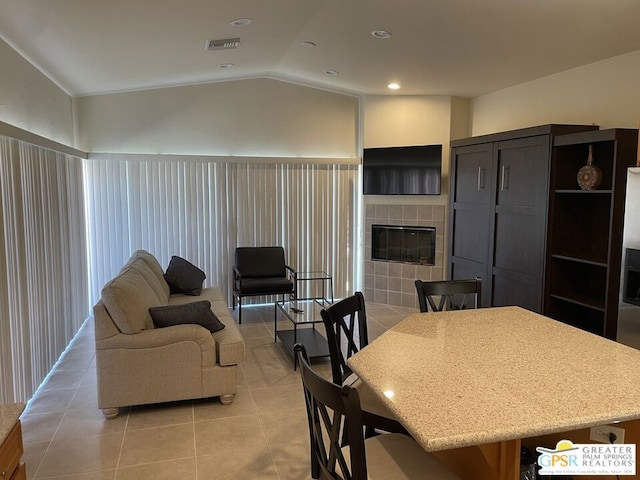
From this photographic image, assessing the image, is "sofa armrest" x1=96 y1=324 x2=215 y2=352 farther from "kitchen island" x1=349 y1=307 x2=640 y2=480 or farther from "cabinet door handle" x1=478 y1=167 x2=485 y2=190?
"cabinet door handle" x1=478 y1=167 x2=485 y2=190

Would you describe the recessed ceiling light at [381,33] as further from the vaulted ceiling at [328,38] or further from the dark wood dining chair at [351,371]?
the dark wood dining chair at [351,371]

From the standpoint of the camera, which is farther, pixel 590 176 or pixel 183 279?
pixel 183 279

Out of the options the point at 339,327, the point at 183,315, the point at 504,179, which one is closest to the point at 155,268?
the point at 183,315

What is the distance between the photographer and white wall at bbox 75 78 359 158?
5941mm

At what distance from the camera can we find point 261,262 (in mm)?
6191

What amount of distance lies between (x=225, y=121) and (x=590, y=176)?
14.3 ft

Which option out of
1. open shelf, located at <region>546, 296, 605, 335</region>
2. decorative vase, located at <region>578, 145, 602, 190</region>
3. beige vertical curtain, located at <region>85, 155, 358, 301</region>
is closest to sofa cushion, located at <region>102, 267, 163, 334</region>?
beige vertical curtain, located at <region>85, 155, 358, 301</region>

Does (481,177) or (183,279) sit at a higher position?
(481,177)

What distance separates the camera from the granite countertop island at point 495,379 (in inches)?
52.2

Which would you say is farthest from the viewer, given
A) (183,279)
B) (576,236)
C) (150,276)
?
(183,279)

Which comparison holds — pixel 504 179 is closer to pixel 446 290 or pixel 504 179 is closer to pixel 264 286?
pixel 446 290

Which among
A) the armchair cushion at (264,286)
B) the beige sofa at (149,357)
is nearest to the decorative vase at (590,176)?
the beige sofa at (149,357)

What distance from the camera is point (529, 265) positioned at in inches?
168

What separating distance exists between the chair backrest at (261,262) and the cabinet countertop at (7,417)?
4226 millimetres
